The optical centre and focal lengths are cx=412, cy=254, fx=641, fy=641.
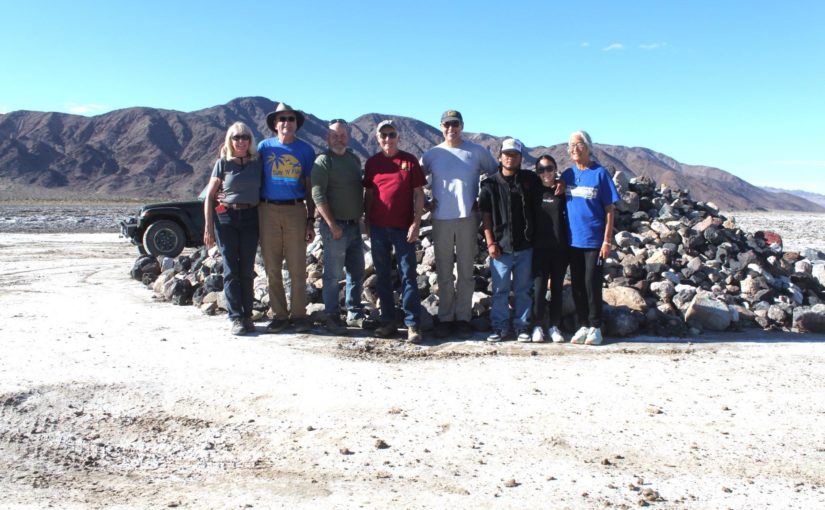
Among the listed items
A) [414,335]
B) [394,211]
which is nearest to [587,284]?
[414,335]

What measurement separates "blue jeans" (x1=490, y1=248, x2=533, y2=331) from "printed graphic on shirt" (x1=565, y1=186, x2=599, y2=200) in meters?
0.69

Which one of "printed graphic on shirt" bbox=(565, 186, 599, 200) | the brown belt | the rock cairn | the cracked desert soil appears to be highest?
"printed graphic on shirt" bbox=(565, 186, 599, 200)

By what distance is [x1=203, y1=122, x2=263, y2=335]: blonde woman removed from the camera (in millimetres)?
6305

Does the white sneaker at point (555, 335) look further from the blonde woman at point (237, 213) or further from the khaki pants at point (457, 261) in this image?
the blonde woman at point (237, 213)

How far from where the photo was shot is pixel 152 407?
15.0 feet

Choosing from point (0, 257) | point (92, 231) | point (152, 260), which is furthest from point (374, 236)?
point (92, 231)

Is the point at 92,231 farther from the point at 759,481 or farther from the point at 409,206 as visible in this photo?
the point at 759,481

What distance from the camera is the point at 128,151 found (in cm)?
13000

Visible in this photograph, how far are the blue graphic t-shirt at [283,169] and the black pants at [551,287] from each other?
2556 millimetres

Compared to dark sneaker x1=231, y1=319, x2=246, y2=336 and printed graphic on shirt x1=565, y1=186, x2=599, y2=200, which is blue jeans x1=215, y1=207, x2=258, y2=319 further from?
printed graphic on shirt x1=565, y1=186, x2=599, y2=200

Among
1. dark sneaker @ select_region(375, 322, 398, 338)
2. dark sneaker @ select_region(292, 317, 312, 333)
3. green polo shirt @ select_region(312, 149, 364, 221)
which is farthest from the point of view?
dark sneaker @ select_region(292, 317, 312, 333)

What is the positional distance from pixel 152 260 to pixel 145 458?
8.15 m

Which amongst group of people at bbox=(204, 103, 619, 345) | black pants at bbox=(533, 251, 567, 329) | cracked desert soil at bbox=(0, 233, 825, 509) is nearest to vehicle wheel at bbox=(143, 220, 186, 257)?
cracked desert soil at bbox=(0, 233, 825, 509)

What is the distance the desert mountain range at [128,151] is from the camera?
361 feet
